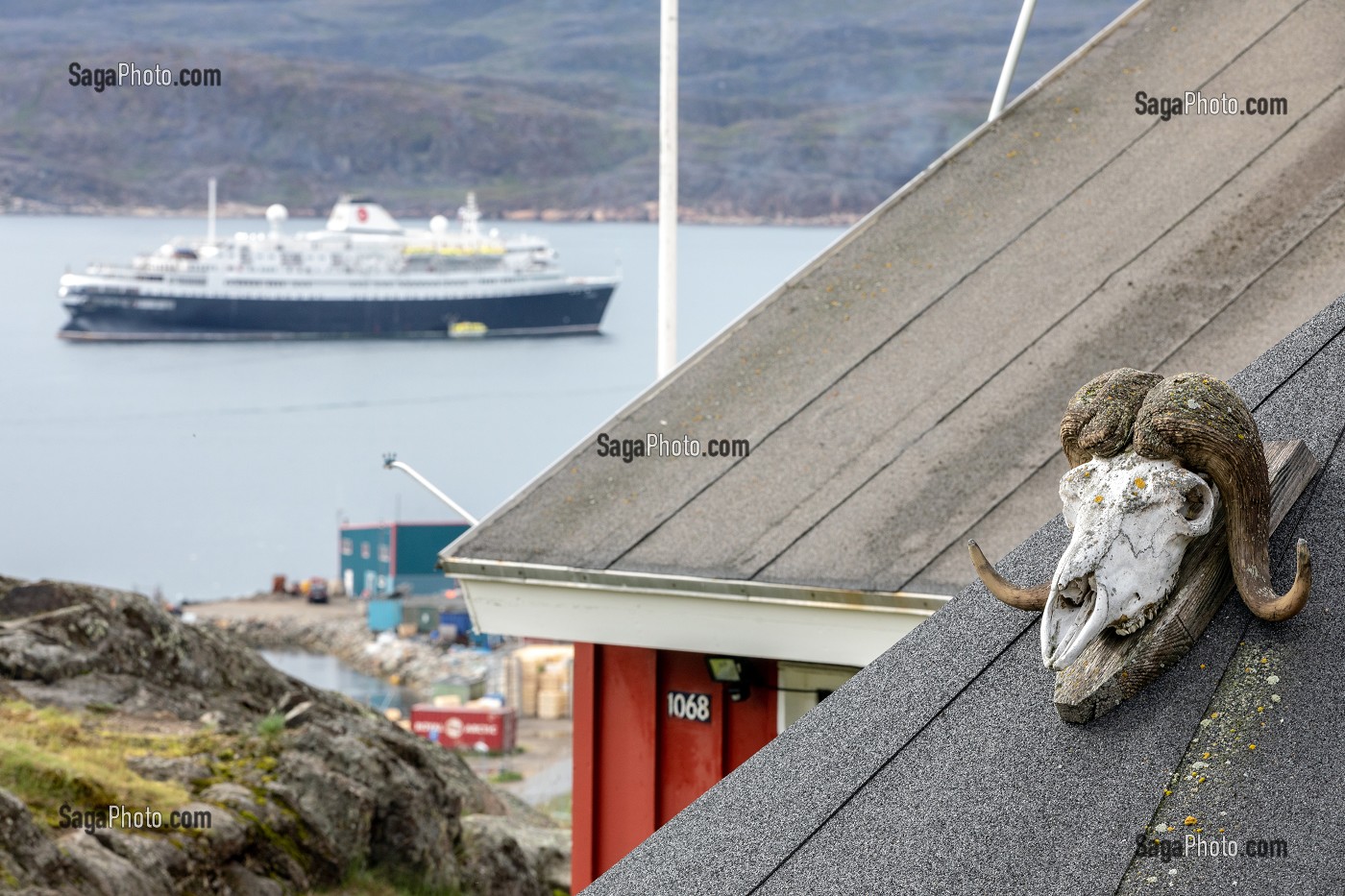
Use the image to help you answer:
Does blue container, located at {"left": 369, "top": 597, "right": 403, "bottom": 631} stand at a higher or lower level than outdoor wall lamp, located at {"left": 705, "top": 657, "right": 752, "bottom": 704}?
lower

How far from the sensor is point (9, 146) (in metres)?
126

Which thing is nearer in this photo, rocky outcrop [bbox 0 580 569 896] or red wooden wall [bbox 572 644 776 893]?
red wooden wall [bbox 572 644 776 893]

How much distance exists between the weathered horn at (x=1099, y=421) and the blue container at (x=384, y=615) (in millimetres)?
42841

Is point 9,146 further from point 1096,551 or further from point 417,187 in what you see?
point 1096,551

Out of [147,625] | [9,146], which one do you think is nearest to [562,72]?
[9,146]

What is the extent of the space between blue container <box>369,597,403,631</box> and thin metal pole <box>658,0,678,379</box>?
124 ft

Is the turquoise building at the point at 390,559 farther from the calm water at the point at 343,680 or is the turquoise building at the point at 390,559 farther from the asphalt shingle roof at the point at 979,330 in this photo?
the asphalt shingle roof at the point at 979,330

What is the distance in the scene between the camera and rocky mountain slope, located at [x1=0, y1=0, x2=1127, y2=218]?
117000 millimetres

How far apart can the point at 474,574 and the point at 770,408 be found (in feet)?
4.23

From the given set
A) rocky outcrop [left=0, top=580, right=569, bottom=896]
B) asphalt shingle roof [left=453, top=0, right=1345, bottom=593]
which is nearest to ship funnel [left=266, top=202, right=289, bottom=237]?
rocky outcrop [left=0, top=580, right=569, bottom=896]

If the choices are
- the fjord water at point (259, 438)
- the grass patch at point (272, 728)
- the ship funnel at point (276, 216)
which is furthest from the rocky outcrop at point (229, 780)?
the ship funnel at point (276, 216)

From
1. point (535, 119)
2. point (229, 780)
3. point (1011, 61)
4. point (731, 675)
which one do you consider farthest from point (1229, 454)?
point (535, 119)

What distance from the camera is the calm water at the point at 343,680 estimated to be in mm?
41219

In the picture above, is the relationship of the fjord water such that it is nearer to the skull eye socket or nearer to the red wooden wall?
the red wooden wall
